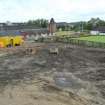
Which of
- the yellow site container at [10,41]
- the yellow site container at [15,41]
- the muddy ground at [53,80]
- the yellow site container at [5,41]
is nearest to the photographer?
the muddy ground at [53,80]

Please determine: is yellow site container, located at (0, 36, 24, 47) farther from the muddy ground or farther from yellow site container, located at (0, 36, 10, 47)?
the muddy ground

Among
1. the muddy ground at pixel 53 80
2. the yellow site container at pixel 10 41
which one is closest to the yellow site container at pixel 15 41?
the yellow site container at pixel 10 41

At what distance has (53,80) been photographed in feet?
72.0

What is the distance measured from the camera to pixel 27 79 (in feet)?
72.8

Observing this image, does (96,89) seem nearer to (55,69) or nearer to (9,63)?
(55,69)

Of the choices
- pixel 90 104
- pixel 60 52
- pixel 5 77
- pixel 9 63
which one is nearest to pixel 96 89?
pixel 90 104

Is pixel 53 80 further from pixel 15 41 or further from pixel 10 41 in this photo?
pixel 15 41

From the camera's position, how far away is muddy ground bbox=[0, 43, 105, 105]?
16656mm

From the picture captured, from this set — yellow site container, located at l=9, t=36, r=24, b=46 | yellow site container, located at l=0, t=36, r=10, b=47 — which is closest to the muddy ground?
yellow site container, located at l=0, t=36, r=10, b=47

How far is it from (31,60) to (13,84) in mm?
11843

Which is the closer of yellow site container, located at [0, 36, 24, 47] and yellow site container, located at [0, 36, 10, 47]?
yellow site container, located at [0, 36, 10, 47]

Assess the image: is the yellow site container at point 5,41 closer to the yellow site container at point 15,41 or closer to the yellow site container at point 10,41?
the yellow site container at point 10,41

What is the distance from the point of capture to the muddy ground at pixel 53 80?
54.6 feet

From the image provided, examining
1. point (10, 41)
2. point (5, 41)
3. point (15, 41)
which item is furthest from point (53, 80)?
point (15, 41)
